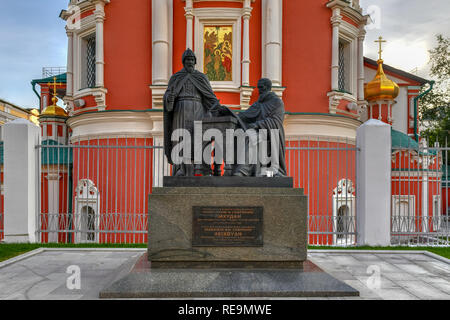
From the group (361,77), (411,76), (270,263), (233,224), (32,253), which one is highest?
(411,76)

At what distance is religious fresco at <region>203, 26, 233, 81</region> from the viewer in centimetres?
1187

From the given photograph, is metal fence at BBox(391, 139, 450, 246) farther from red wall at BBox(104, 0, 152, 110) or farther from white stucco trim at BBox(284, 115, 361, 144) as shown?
red wall at BBox(104, 0, 152, 110)

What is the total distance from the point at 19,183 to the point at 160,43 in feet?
20.4

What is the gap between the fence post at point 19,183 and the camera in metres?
8.22

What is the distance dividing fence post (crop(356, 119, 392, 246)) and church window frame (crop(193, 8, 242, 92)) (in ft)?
16.3

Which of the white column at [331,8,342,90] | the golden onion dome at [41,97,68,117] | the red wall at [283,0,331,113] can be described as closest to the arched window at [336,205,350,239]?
the red wall at [283,0,331,113]

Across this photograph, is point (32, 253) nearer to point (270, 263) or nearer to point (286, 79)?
point (270, 263)

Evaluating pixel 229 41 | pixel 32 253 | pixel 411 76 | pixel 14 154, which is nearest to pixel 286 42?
pixel 229 41

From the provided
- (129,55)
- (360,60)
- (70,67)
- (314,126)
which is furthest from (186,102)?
(360,60)

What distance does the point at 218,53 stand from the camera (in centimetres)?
1189

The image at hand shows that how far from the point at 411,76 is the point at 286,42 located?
39.6 feet

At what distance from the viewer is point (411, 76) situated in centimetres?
2033

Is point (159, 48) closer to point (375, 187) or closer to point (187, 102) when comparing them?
point (187, 102)

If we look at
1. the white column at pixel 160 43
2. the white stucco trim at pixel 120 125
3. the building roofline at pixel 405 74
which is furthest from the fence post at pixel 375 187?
the building roofline at pixel 405 74
